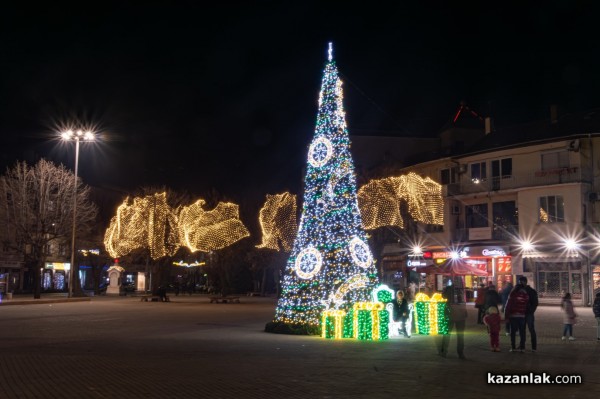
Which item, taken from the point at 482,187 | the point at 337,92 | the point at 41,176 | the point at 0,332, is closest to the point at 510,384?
the point at 337,92

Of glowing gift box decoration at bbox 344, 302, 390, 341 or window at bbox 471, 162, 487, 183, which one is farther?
window at bbox 471, 162, 487, 183

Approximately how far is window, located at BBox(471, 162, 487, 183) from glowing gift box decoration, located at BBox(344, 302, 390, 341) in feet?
98.9

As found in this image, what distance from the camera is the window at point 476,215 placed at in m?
47.0

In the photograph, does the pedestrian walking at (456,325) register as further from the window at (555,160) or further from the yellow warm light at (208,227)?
the yellow warm light at (208,227)

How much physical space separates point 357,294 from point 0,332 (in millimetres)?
11155

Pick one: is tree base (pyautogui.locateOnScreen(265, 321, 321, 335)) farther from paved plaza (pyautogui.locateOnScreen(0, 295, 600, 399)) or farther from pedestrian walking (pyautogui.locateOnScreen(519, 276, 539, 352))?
pedestrian walking (pyautogui.locateOnScreen(519, 276, 539, 352))

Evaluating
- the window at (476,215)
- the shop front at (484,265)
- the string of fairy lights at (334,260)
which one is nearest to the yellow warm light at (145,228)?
the shop front at (484,265)

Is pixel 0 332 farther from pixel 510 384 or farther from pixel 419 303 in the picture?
pixel 510 384

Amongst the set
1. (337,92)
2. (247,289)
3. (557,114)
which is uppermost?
(557,114)

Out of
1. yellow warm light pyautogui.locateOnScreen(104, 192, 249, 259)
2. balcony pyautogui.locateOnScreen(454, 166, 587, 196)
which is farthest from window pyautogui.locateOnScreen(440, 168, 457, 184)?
yellow warm light pyautogui.locateOnScreen(104, 192, 249, 259)

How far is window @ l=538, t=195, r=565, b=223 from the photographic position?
41.8m

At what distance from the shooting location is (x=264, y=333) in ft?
68.3

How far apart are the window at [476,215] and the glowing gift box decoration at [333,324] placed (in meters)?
30.0

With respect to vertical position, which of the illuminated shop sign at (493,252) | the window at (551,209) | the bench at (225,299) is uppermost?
the window at (551,209)
